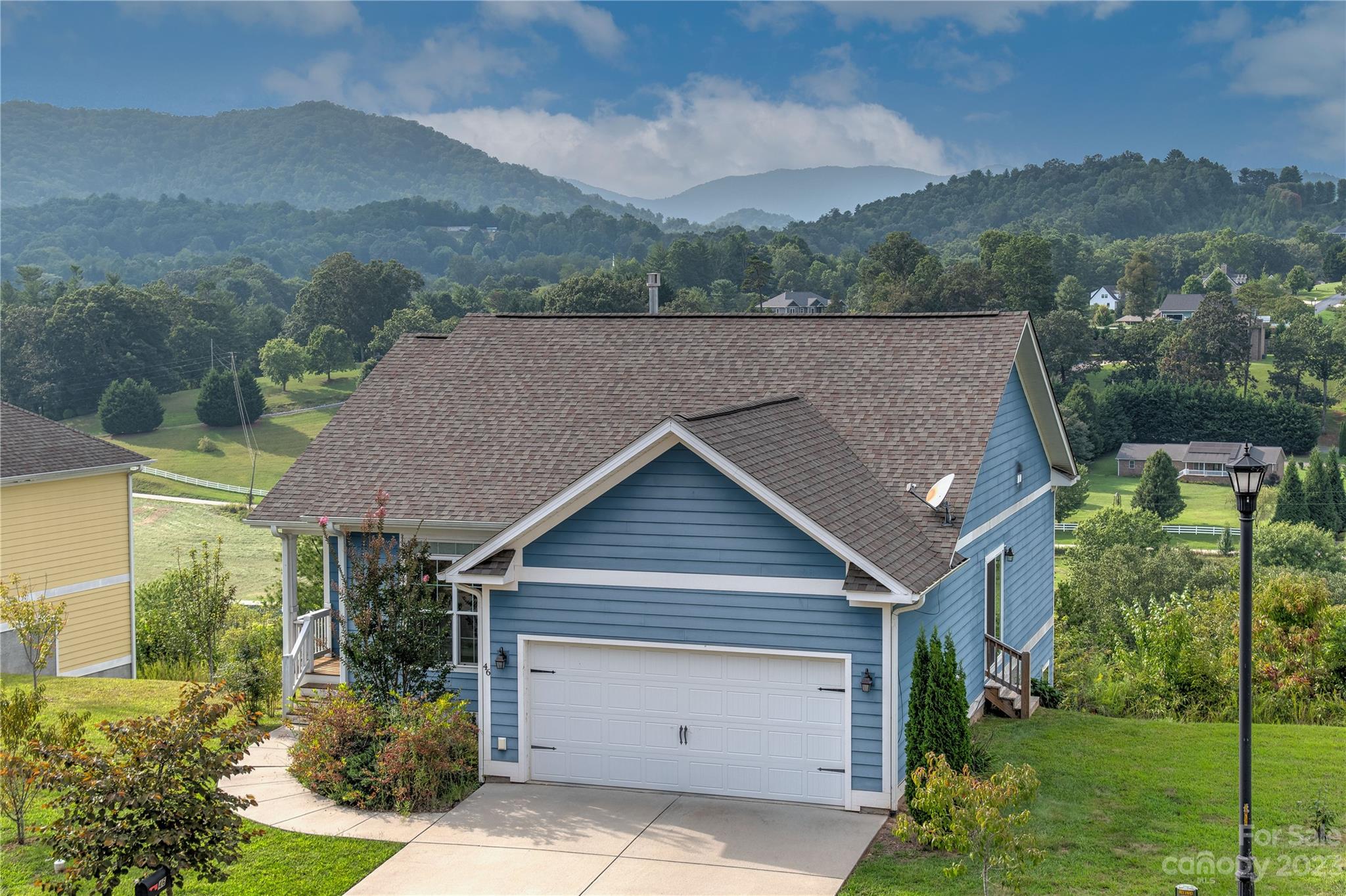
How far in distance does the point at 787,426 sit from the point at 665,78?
14860cm

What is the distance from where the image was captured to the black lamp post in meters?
9.59

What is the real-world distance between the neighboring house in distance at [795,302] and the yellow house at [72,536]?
4543 inches

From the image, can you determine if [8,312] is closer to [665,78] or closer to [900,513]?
[665,78]

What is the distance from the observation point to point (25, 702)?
1297cm

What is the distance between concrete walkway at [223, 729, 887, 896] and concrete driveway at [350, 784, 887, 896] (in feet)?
0.05

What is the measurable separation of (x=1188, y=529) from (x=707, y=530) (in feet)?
263

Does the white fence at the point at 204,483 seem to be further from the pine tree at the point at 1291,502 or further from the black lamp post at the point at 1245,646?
the black lamp post at the point at 1245,646

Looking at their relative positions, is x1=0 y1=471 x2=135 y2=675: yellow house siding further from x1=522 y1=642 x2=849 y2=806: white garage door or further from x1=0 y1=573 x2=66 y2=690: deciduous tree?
x1=522 y1=642 x2=849 y2=806: white garage door

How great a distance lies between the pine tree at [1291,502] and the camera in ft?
276

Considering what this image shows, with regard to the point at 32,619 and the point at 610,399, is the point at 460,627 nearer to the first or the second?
the point at 610,399

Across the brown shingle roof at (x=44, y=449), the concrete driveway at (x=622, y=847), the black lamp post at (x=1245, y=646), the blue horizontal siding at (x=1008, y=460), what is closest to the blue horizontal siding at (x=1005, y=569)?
the blue horizontal siding at (x=1008, y=460)

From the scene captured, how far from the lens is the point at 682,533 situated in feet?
44.0

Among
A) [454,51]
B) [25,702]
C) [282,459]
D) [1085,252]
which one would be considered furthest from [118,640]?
[1085,252]

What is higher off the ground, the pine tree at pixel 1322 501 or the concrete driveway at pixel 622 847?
the concrete driveway at pixel 622 847
